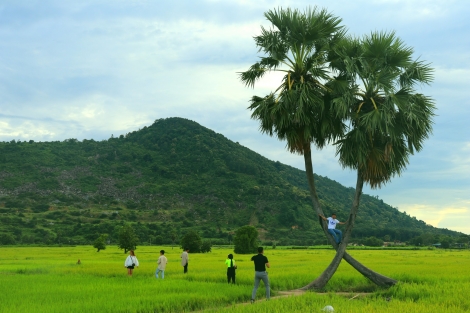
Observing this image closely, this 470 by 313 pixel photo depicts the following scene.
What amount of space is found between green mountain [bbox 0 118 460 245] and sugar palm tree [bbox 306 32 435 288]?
244ft

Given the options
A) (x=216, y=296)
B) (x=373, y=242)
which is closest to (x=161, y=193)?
(x=373, y=242)

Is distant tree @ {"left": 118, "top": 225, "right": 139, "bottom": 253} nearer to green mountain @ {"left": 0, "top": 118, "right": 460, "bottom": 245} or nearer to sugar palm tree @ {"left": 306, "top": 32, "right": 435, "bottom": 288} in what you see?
green mountain @ {"left": 0, "top": 118, "right": 460, "bottom": 245}

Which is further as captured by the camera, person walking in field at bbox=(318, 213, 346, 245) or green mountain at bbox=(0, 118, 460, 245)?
green mountain at bbox=(0, 118, 460, 245)

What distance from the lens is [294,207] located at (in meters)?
124

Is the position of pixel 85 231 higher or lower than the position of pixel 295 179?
lower

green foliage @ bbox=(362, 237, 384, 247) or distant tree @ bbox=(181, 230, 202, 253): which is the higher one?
green foliage @ bbox=(362, 237, 384, 247)

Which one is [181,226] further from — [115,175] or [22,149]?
[22,149]

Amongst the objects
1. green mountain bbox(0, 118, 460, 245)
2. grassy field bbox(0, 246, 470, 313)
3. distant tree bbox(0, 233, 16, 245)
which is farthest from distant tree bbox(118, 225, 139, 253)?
grassy field bbox(0, 246, 470, 313)

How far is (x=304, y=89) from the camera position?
20.1m

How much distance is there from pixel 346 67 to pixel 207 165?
13241 centimetres

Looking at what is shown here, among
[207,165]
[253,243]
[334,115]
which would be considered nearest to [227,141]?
[207,165]

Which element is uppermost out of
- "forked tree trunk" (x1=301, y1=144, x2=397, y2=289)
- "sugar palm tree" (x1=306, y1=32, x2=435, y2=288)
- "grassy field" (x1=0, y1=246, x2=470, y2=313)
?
"sugar palm tree" (x1=306, y1=32, x2=435, y2=288)

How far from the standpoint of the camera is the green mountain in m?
105

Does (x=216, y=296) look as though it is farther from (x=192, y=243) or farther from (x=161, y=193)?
(x=161, y=193)
